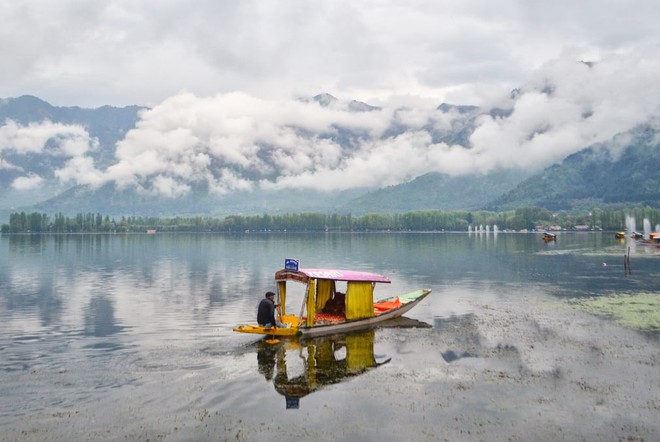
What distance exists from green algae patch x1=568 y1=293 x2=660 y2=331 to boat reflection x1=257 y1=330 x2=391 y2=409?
23.4 m

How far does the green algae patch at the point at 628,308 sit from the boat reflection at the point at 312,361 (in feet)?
76.9

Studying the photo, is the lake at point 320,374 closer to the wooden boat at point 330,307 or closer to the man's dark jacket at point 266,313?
the wooden boat at point 330,307

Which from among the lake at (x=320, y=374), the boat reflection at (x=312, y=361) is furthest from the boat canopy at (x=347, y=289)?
the boat reflection at (x=312, y=361)

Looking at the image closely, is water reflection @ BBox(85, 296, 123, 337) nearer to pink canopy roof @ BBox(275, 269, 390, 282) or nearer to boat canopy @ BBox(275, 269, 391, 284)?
boat canopy @ BBox(275, 269, 391, 284)

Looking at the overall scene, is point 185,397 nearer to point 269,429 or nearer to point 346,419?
point 269,429

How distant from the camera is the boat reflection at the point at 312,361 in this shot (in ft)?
100

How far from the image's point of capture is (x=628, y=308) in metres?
54.1

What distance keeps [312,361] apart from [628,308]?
36.2 m

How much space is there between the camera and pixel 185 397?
1109 inches

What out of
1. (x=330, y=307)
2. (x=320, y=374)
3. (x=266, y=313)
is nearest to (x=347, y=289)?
(x=330, y=307)

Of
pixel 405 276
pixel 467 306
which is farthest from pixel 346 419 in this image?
pixel 405 276

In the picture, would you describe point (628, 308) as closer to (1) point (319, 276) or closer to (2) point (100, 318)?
(1) point (319, 276)

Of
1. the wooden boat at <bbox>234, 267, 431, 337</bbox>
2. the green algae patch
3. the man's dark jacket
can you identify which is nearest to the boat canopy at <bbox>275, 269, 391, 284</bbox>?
the wooden boat at <bbox>234, 267, 431, 337</bbox>

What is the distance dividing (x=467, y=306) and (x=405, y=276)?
3071 cm
